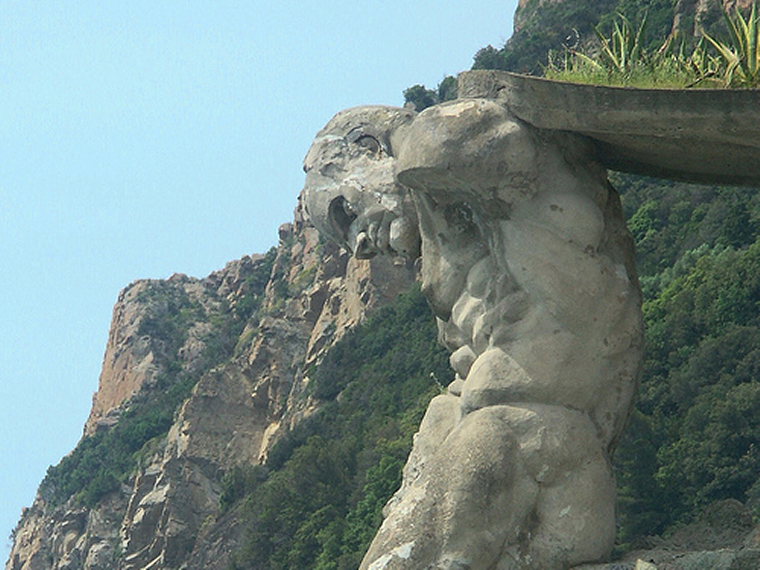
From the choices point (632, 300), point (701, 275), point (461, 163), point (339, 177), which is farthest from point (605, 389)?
point (701, 275)

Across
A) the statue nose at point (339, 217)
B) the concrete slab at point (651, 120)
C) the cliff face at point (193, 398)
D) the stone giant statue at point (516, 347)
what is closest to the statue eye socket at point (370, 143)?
the statue nose at point (339, 217)

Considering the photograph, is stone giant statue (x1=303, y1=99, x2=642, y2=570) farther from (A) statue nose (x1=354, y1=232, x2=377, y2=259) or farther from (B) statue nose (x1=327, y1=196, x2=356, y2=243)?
(B) statue nose (x1=327, y1=196, x2=356, y2=243)

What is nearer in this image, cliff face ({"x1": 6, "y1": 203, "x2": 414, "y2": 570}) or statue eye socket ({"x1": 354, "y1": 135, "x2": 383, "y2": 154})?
statue eye socket ({"x1": 354, "y1": 135, "x2": 383, "y2": 154})

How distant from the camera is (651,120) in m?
9.17

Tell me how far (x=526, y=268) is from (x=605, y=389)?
727mm

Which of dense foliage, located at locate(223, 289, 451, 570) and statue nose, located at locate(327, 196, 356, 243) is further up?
statue nose, located at locate(327, 196, 356, 243)

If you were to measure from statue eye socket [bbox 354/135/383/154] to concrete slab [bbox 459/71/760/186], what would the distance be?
3.16 feet

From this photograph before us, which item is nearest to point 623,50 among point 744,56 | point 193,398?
point 744,56

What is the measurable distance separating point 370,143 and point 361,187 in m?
0.32

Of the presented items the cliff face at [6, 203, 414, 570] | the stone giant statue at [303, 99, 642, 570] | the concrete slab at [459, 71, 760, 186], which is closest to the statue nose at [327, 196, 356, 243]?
the stone giant statue at [303, 99, 642, 570]

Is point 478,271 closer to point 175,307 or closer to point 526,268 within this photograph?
point 526,268

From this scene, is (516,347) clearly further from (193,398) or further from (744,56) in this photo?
(193,398)

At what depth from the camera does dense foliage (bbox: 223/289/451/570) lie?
174ft

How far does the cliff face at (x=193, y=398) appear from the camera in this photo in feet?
254
